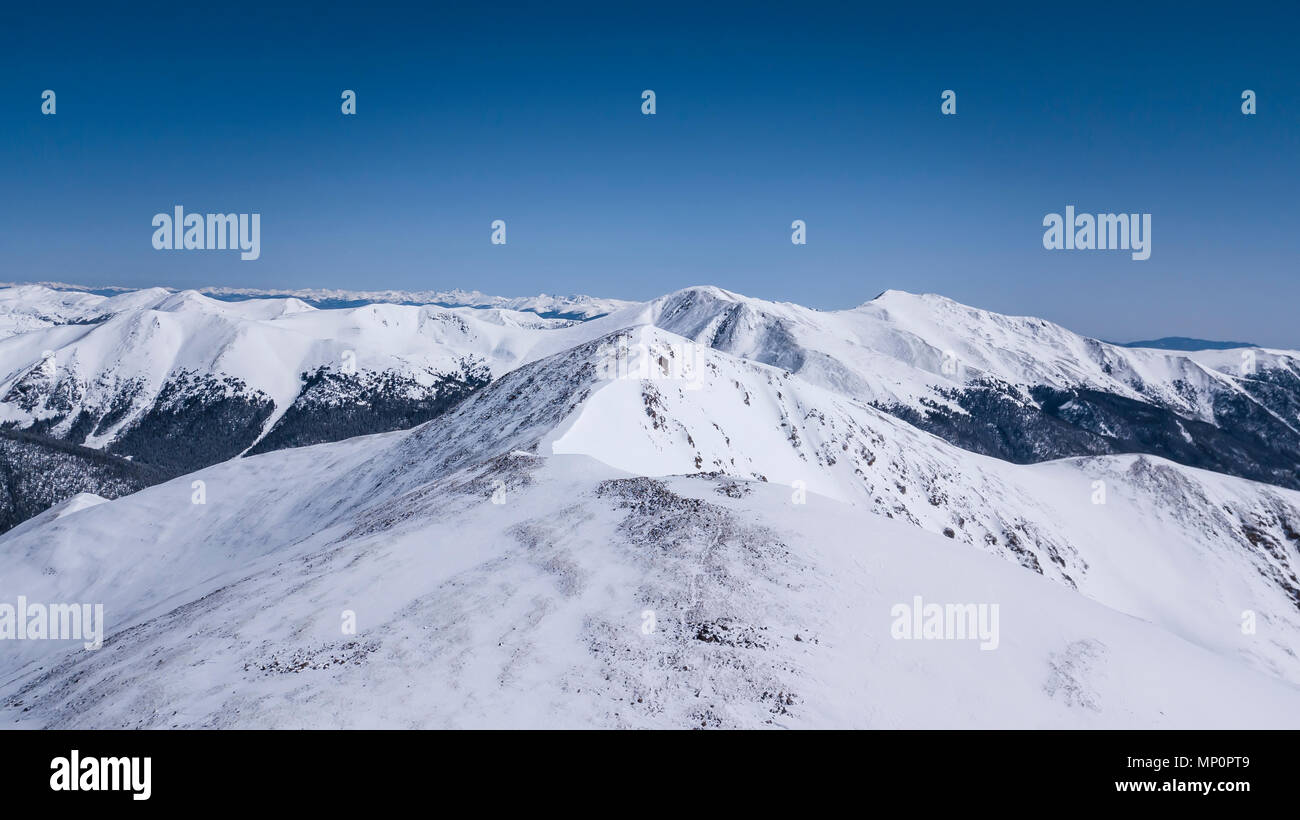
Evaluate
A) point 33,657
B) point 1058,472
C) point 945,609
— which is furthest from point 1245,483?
point 33,657

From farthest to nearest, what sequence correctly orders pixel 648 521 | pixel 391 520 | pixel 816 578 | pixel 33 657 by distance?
pixel 33 657 < pixel 391 520 < pixel 648 521 < pixel 816 578

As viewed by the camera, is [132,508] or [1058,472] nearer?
[132,508]

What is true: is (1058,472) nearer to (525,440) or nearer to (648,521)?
(525,440)

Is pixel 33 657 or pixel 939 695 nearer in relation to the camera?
pixel 939 695

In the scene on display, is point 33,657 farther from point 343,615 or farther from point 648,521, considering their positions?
point 648,521
